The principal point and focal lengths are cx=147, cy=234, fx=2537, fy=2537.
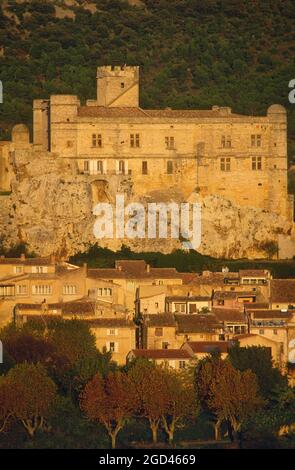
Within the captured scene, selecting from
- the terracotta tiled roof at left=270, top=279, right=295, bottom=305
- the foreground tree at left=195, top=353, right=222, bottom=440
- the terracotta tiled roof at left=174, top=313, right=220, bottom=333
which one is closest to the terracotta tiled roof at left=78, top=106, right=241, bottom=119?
the terracotta tiled roof at left=270, top=279, right=295, bottom=305

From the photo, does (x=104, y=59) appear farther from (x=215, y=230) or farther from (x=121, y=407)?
(x=121, y=407)

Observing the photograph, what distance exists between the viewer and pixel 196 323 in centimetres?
7644

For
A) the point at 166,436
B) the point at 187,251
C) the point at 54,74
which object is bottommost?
the point at 166,436

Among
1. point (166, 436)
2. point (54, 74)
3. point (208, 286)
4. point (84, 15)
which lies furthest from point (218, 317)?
point (84, 15)

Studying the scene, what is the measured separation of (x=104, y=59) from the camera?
10912cm

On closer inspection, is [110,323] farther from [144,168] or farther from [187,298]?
[144,168]

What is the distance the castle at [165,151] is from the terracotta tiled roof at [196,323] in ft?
26.8

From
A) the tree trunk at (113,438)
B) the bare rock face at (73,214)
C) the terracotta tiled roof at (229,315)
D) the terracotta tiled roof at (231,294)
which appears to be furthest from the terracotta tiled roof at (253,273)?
the tree trunk at (113,438)

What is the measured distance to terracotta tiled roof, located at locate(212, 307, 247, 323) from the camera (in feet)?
253

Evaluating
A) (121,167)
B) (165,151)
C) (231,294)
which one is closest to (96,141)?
(121,167)

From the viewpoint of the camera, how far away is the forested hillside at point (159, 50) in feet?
332

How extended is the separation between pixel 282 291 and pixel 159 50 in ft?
112

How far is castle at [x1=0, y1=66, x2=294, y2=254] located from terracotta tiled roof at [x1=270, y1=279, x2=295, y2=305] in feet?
16.8

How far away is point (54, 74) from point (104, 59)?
440 cm
